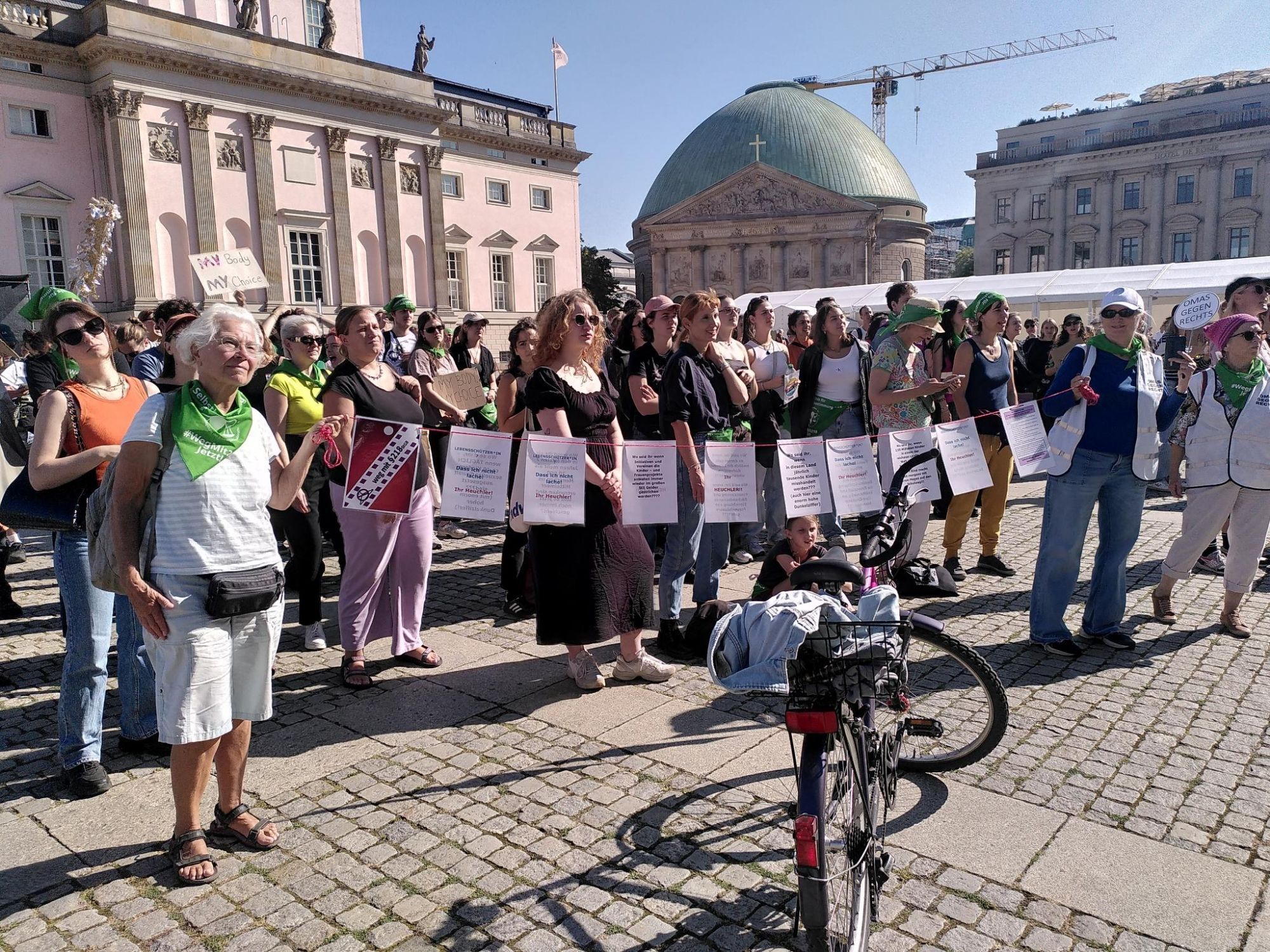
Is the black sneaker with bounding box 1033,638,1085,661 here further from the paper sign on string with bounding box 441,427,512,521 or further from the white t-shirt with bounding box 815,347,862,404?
the paper sign on string with bounding box 441,427,512,521

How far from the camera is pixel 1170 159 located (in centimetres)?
7412

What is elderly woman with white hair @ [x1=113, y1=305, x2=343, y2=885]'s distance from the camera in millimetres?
2998

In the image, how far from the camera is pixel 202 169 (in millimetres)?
32875

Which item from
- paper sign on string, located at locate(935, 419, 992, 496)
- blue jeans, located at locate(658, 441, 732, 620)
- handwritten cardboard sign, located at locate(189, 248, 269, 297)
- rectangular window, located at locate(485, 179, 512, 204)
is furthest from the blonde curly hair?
rectangular window, located at locate(485, 179, 512, 204)

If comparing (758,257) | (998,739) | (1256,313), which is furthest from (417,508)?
(758,257)

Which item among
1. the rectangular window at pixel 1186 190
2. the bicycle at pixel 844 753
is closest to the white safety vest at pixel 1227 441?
the bicycle at pixel 844 753

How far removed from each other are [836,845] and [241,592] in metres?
2.10

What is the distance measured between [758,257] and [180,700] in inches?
2964

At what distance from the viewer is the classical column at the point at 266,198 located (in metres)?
34.8

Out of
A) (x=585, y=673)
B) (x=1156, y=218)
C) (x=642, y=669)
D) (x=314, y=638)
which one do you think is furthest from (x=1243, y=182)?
(x=314, y=638)

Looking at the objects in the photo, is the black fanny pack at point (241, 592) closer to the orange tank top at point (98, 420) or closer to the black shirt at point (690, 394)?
the orange tank top at point (98, 420)

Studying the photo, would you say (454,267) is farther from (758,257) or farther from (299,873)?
(299,873)

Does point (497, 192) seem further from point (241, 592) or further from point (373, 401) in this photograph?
point (241, 592)

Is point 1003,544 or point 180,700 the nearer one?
point 180,700
